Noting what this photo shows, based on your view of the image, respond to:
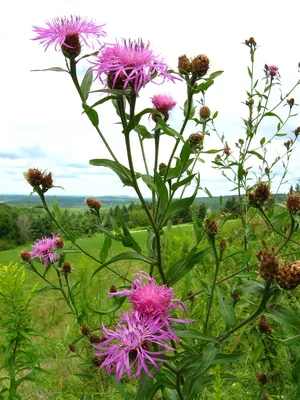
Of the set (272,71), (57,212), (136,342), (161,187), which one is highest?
(272,71)

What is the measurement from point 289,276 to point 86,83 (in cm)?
86

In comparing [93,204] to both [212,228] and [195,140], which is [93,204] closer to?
[195,140]

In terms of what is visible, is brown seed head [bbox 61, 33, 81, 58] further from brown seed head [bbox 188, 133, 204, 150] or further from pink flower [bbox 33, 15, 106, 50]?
brown seed head [bbox 188, 133, 204, 150]

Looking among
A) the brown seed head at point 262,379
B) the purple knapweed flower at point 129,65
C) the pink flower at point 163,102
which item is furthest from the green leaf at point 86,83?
the brown seed head at point 262,379

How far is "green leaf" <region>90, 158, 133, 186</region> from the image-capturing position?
3.87ft

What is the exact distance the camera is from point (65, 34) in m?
1.17

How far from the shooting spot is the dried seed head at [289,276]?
97 centimetres

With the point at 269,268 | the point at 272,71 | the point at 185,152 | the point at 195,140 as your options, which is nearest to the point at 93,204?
the point at 195,140

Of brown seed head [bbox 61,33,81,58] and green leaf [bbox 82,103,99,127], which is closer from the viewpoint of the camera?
green leaf [bbox 82,103,99,127]

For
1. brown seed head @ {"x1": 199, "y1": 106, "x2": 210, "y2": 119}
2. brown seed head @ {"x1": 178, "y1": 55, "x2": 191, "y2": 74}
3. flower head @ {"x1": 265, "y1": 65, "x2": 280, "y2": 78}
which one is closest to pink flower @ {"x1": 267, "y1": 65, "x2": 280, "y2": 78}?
flower head @ {"x1": 265, "y1": 65, "x2": 280, "y2": 78}

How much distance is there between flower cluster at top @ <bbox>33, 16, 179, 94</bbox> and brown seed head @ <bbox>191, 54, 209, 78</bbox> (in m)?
0.14

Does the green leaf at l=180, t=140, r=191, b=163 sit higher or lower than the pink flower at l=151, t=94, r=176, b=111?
lower

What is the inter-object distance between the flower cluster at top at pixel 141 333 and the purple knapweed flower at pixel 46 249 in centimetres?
110

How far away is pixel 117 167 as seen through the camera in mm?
1203
